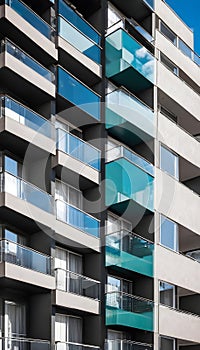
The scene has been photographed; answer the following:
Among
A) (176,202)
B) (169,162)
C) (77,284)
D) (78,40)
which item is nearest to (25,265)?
(77,284)

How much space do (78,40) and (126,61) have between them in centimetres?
231

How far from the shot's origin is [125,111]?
82.7 ft

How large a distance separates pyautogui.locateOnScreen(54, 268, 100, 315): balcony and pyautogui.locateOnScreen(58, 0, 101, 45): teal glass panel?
30.1 ft

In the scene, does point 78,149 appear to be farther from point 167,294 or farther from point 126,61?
point 167,294

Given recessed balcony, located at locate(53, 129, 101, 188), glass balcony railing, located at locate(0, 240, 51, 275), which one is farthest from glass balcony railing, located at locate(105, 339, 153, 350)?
recessed balcony, located at locate(53, 129, 101, 188)

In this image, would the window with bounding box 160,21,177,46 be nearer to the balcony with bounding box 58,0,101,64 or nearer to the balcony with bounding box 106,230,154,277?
the balcony with bounding box 58,0,101,64

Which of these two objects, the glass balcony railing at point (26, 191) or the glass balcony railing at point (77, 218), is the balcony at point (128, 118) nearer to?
the glass balcony railing at point (77, 218)

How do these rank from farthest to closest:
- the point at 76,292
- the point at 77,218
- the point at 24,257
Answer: the point at 77,218, the point at 76,292, the point at 24,257

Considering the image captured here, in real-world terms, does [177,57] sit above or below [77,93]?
above

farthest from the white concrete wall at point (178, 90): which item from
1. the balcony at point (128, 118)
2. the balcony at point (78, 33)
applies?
the balcony at point (78, 33)

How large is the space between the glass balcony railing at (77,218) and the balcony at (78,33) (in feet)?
19.9

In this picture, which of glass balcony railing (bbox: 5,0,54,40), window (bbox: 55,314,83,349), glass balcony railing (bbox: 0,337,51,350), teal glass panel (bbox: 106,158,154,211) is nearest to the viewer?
glass balcony railing (bbox: 0,337,51,350)

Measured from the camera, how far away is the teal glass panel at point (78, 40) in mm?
23531

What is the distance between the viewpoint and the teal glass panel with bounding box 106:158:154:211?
947 inches
